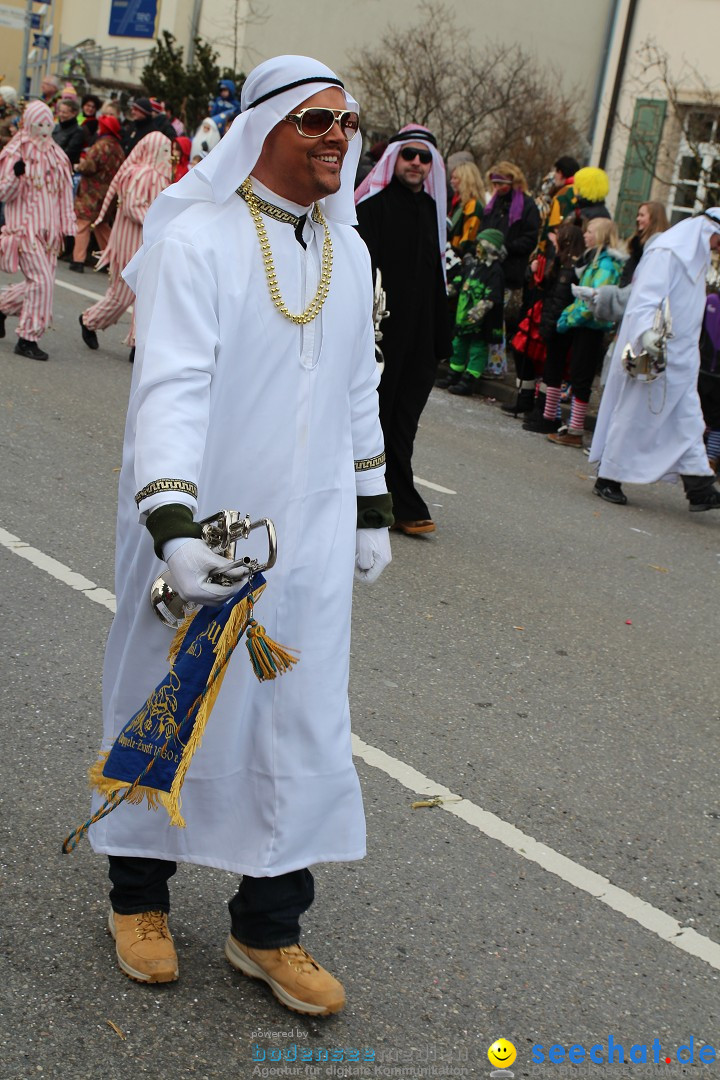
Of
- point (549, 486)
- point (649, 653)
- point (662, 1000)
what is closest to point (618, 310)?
point (549, 486)

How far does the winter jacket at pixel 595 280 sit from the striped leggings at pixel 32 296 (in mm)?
4063

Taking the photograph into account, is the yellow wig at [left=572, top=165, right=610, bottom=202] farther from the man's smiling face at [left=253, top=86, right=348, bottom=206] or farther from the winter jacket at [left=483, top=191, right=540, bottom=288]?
the man's smiling face at [left=253, top=86, right=348, bottom=206]

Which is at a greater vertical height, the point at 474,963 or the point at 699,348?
the point at 699,348

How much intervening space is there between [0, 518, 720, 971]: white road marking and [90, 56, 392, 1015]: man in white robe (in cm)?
103

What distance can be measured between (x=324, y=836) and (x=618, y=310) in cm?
791

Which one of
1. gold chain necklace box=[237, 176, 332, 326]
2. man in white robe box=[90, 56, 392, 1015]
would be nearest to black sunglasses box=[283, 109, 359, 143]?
man in white robe box=[90, 56, 392, 1015]

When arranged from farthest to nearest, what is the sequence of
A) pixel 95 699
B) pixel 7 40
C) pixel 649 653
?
pixel 7 40
pixel 649 653
pixel 95 699

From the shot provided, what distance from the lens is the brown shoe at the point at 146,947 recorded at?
299 centimetres

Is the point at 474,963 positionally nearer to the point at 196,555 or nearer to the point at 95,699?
the point at 196,555

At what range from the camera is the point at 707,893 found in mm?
3906

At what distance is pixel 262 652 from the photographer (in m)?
2.76

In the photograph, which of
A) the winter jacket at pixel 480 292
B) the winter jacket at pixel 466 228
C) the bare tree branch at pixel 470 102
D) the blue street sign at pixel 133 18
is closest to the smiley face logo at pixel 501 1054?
the winter jacket at pixel 480 292

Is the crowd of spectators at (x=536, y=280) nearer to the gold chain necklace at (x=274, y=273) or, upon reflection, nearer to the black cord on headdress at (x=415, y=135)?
the black cord on headdress at (x=415, y=135)

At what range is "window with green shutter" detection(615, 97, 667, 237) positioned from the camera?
22250 mm
